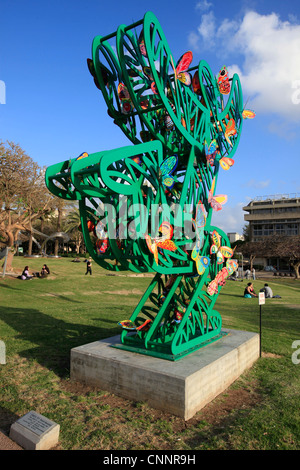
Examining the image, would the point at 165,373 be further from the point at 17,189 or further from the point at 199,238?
the point at 17,189

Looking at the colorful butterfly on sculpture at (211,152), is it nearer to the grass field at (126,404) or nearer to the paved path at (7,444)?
the grass field at (126,404)

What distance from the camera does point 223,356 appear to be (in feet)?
19.1

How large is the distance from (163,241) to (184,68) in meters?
3.20

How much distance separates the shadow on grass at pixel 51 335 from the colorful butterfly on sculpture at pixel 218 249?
3.70 meters

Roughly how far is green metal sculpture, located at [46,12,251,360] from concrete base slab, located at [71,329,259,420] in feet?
1.24

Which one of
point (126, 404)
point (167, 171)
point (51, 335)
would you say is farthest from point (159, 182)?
point (51, 335)

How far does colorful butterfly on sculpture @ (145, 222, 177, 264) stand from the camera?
4906mm

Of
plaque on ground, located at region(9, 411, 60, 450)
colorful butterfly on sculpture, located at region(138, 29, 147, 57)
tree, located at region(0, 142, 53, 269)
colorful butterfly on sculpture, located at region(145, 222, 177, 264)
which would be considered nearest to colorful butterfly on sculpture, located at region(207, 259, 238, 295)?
A: colorful butterfly on sculpture, located at region(145, 222, 177, 264)

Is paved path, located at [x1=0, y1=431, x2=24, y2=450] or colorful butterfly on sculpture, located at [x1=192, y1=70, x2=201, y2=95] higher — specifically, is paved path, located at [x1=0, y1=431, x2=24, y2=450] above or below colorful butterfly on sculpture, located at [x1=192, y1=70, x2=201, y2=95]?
below

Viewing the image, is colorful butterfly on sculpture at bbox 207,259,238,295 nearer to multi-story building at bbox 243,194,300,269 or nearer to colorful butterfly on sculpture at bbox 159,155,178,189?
colorful butterfly on sculpture at bbox 159,155,178,189

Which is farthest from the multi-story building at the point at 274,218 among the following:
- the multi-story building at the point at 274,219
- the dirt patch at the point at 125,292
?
the dirt patch at the point at 125,292

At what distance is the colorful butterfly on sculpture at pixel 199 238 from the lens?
6187mm

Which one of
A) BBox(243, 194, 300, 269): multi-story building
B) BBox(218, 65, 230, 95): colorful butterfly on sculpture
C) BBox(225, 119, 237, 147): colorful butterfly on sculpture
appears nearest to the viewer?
BBox(218, 65, 230, 95): colorful butterfly on sculpture
